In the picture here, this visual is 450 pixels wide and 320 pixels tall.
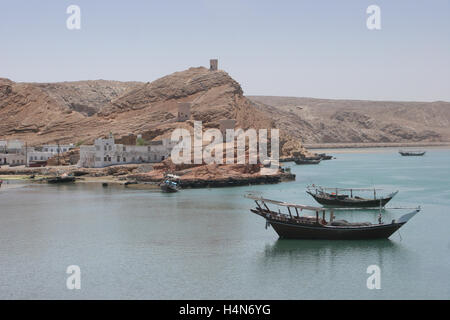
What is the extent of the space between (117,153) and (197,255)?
73.5m

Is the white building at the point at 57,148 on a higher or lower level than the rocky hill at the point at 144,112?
lower

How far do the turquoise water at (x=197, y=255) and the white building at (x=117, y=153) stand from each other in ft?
135

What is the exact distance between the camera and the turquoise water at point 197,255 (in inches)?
1378

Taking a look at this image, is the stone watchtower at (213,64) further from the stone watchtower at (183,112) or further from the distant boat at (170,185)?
the distant boat at (170,185)

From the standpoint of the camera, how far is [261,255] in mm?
43281

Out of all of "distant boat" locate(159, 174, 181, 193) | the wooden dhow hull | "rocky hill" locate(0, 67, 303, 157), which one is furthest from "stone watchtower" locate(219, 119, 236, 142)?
the wooden dhow hull

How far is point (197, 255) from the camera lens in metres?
43.1

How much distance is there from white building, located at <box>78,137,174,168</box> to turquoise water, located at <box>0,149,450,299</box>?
41.0 m

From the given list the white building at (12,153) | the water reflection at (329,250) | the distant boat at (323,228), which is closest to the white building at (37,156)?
the white building at (12,153)

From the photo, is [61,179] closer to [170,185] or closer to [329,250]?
[170,185]

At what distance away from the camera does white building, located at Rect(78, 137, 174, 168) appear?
4429 inches

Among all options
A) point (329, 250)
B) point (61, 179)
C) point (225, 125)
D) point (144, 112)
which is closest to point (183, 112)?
point (225, 125)
